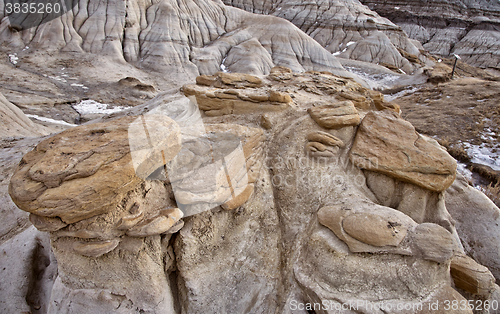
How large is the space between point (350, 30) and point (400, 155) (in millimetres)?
33605

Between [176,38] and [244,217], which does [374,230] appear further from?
[176,38]

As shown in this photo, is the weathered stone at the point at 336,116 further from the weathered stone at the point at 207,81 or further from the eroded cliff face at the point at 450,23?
the eroded cliff face at the point at 450,23

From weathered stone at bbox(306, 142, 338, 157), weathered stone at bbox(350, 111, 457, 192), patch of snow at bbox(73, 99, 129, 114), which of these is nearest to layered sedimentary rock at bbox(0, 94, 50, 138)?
patch of snow at bbox(73, 99, 129, 114)

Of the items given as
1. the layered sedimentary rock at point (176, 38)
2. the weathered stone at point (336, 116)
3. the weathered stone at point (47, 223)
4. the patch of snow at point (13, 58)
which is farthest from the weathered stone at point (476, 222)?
the patch of snow at point (13, 58)

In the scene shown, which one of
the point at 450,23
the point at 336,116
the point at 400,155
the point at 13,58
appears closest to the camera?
the point at 400,155

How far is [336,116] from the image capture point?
391 cm

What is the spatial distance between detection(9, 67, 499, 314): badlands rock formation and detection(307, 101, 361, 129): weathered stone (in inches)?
0.8

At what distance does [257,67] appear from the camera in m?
19.9

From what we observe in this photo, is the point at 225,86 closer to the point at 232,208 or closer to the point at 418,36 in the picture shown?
the point at 232,208

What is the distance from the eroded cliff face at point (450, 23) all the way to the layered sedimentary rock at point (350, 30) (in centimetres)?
1171

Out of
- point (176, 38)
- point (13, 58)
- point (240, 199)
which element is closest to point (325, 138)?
point (240, 199)

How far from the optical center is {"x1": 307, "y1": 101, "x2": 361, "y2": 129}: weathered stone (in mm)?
3863

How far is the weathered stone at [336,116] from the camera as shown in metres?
3.86

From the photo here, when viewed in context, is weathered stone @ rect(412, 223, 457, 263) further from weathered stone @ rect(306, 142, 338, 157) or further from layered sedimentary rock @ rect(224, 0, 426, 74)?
layered sedimentary rock @ rect(224, 0, 426, 74)
